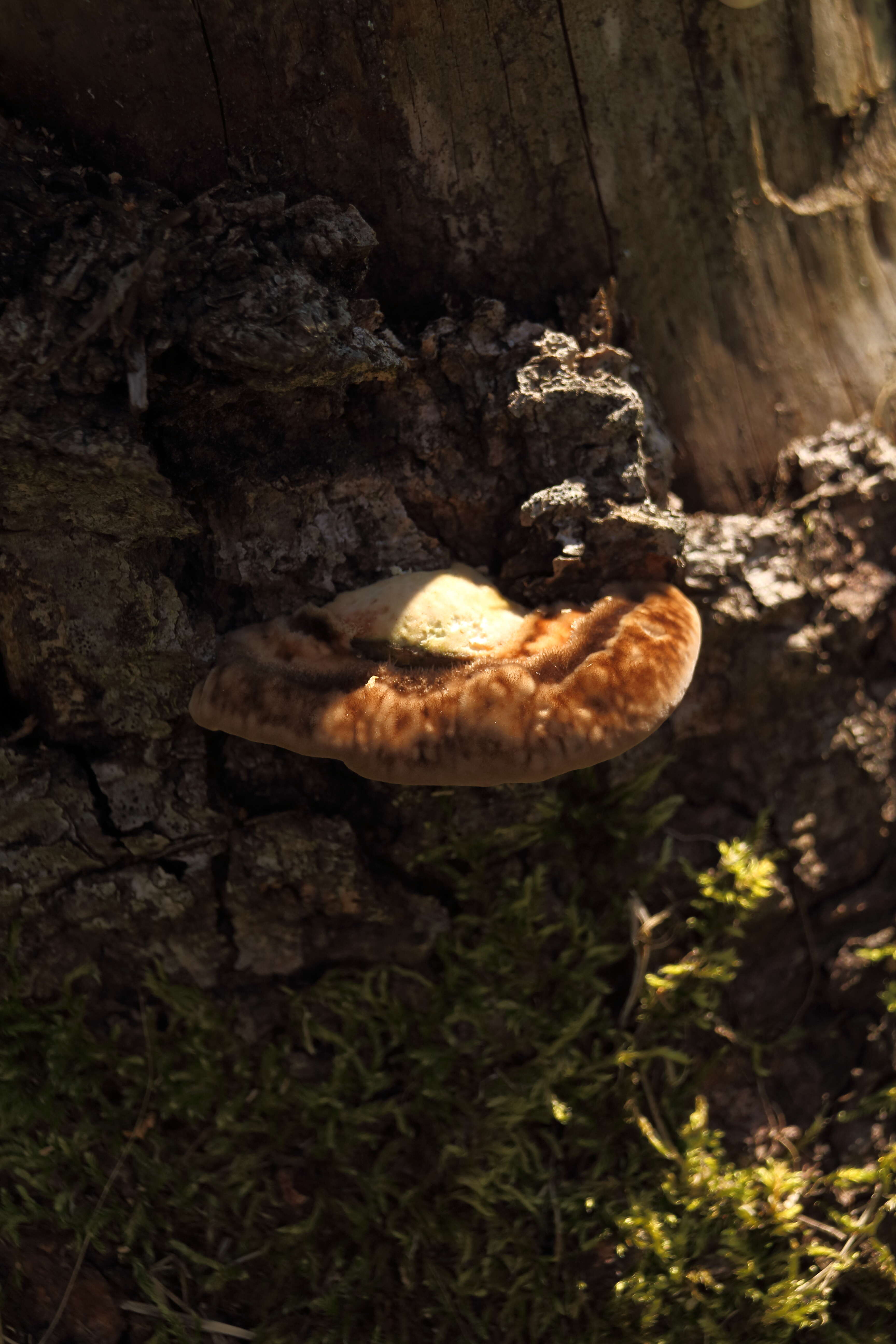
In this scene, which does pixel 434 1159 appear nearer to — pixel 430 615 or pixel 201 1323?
pixel 201 1323

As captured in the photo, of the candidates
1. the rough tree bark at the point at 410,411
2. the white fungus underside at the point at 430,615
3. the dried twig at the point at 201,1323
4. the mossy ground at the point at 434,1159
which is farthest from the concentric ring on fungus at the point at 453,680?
the dried twig at the point at 201,1323

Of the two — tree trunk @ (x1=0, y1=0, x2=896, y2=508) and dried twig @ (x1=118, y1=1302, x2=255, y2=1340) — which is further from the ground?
tree trunk @ (x1=0, y1=0, x2=896, y2=508)

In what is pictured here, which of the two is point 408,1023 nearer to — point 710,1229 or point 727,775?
point 710,1229

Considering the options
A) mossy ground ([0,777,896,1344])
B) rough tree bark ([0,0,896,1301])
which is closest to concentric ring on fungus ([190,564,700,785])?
rough tree bark ([0,0,896,1301])

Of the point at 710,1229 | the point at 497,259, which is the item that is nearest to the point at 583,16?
the point at 497,259

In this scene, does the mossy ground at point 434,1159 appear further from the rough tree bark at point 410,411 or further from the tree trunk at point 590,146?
the tree trunk at point 590,146

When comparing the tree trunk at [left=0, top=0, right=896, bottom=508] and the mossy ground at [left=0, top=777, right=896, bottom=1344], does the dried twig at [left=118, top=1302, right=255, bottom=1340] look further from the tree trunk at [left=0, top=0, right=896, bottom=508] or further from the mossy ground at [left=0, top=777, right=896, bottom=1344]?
the tree trunk at [left=0, top=0, right=896, bottom=508]

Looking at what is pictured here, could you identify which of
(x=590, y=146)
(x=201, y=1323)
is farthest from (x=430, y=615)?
(x=201, y=1323)
